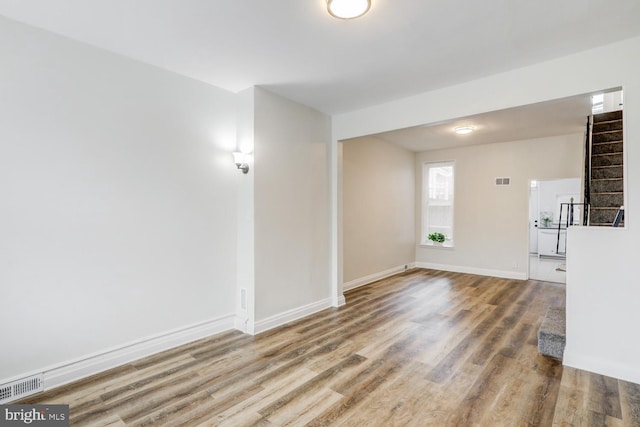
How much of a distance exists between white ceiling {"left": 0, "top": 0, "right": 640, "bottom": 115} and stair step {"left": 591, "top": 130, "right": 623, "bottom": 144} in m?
1.94

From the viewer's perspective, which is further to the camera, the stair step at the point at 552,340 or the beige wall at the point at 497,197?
the beige wall at the point at 497,197

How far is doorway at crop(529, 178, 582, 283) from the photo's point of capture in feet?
30.3

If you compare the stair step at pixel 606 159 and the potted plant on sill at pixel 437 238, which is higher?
the stair step at pixel 606 159

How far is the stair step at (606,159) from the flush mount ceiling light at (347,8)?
3570 mm

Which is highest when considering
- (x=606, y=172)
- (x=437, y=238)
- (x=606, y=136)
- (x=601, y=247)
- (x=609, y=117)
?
(x=609, y=117)

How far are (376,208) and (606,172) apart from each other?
11.3 feet

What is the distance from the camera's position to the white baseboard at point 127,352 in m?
2.54

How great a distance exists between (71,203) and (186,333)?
167 cm

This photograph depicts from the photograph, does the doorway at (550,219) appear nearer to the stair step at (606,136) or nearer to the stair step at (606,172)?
the stair step at (606,136)

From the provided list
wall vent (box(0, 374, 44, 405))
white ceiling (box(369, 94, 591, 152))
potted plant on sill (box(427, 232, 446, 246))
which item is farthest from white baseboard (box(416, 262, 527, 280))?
wall vent (box(0, 374, 44, 405))

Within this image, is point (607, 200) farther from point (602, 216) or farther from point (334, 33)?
point (334, 33)

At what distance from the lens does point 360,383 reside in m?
2.58

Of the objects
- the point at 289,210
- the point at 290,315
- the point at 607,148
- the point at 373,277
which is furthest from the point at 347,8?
the point at 373,277

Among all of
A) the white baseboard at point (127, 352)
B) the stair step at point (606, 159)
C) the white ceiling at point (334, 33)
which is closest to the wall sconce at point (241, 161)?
the white ceiling at point (334, 33)
